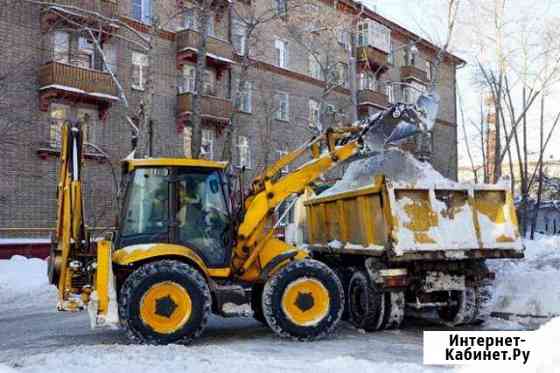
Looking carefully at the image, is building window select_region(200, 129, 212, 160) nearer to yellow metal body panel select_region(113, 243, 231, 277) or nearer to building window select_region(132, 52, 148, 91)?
building window select_region(132, 52, 148, 91)

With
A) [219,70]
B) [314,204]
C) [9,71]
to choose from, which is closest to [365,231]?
[314,204]

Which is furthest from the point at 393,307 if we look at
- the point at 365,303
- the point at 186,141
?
the point at 186,141

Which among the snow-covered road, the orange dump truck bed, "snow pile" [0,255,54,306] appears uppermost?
the orange dump truck bed

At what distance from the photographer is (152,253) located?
7.95 meters

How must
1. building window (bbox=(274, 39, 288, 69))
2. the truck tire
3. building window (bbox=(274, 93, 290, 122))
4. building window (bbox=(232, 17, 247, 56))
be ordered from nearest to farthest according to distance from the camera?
the truck tire
building window (bbox=(232, 17, 247, 56))
building window (bbox=(274, 93, 290, 122))
building window (bbox=(274, 39, 288, 69))

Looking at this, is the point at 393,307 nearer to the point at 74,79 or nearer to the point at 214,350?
the point at 214,350

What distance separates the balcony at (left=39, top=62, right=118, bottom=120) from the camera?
21.7 m

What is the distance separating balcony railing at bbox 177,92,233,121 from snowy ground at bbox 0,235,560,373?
47.4 ft

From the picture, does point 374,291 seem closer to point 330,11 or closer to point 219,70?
point 330,11

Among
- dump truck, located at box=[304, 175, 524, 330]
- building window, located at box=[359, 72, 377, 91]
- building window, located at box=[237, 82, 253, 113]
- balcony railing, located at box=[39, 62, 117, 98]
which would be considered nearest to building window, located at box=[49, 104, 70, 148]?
balcony railing, located at box=[39, 62, 117, 98]

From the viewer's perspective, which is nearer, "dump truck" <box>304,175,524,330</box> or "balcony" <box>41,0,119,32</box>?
"dump truck" <box>304,175,524,330</box>

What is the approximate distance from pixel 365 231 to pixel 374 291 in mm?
901

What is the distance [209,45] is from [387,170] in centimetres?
1730

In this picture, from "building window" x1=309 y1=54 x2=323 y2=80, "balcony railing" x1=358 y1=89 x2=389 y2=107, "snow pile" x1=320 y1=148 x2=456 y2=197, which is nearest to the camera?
"snow pile" x1=320 y1=148 x2=456 y2=197
